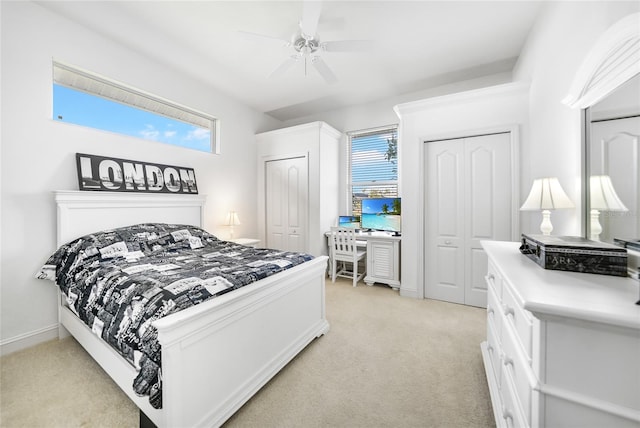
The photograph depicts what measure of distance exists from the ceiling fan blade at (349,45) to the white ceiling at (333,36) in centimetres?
31

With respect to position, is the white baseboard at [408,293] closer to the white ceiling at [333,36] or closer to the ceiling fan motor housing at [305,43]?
the white ceiling at [333,36]

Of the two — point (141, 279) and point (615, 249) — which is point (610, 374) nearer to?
point (615, 249)

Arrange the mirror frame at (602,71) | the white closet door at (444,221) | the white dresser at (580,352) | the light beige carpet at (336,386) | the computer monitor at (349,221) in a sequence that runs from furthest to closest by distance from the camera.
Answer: the computer monitor at (349,221)
the white closet door at (444,221)
the light beige carpet at (336,386)
the mirror frame at (602,71)
the white dresser at (580,352)

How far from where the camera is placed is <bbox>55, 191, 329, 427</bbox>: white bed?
46.4 inches

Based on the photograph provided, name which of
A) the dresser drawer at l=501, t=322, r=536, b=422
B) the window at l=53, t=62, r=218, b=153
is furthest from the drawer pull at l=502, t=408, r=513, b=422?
the window at l=53, t=62, r=218, b=153

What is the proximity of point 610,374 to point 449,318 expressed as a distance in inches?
86.2

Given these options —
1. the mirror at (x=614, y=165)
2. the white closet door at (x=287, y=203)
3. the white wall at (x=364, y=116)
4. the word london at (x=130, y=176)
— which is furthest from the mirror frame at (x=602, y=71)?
the word london at (x=130, y=176)

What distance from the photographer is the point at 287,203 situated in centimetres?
435

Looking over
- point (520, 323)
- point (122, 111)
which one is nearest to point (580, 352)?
point (520, 323)

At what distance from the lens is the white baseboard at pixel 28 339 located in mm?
2039

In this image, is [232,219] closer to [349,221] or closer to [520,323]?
[349,221]

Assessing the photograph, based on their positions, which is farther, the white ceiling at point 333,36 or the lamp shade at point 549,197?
the white ceiling at point 333,36

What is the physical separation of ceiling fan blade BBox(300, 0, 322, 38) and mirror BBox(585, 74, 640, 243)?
175cm

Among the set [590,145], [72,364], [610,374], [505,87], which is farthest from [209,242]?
[505,87]
